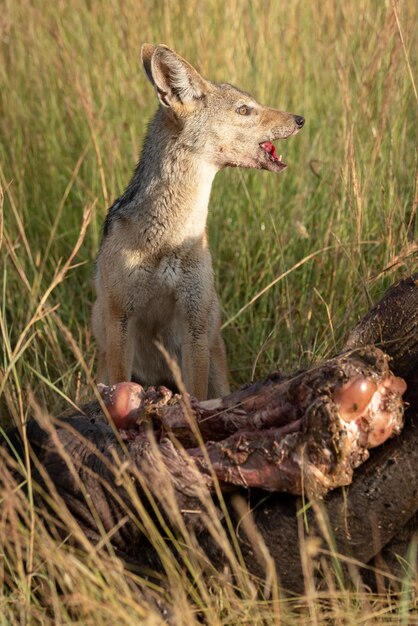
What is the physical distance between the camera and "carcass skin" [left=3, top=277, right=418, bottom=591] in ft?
10.1

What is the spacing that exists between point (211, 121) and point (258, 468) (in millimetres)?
2499

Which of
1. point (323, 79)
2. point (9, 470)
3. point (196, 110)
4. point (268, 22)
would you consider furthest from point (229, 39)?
point (9, 470)

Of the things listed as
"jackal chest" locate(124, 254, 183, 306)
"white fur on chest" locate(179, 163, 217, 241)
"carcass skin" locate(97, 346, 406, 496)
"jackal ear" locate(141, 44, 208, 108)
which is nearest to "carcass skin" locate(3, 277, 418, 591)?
"carcass skin" locate(97, 346, 406, 496)

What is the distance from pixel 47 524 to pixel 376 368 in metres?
1.24

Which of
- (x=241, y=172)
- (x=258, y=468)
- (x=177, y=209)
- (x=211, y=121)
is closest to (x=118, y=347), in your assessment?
(x=177, y=209)

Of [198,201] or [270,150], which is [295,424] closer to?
[198,201]

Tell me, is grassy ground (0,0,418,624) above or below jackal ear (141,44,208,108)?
below

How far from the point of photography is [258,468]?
3.14 metres

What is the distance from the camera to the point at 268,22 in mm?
6949

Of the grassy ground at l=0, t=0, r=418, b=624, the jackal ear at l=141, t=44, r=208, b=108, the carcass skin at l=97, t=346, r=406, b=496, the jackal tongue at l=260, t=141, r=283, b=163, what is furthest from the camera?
the grassy ground at l=0, t=0, r=418, b=624

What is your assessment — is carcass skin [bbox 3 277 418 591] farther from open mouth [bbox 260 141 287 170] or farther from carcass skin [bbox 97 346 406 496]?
open mouth [bbox 260 141 287 170]

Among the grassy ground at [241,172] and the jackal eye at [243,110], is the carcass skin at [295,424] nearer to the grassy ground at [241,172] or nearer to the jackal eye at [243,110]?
the grassy ground at [241,172]

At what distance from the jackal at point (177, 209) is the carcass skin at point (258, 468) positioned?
1.67 m

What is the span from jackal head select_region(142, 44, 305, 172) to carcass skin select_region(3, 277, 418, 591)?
1.94 m
